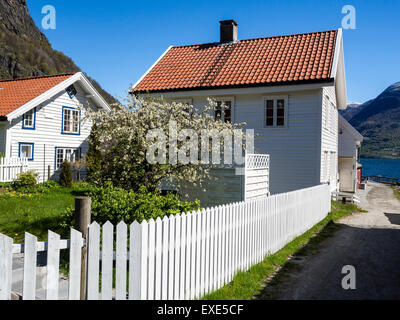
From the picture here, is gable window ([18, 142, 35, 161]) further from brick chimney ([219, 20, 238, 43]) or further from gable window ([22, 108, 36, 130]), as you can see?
brick chimney ([219, 20, 238, 43])

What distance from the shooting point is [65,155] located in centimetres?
2411

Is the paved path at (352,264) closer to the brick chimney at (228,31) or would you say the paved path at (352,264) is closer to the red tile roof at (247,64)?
the red tile roof at (247,64)

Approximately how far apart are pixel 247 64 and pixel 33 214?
12.0 meters

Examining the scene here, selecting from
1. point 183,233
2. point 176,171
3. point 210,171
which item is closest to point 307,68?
point 210,171

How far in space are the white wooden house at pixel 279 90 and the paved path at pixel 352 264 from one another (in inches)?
174

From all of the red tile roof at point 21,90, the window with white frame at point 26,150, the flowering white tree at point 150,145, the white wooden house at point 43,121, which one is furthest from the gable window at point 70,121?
the flowering white tree at point 150,145

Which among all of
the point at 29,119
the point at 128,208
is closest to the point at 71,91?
the point at 29,119

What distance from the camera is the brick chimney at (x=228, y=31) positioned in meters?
20.1

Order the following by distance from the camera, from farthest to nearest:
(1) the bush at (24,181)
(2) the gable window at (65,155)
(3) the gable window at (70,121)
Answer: (3) the gable window at (70,121), (2) the gable window at (65,155), (1) the bush at (24,181)

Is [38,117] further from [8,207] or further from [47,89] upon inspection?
[8,207]

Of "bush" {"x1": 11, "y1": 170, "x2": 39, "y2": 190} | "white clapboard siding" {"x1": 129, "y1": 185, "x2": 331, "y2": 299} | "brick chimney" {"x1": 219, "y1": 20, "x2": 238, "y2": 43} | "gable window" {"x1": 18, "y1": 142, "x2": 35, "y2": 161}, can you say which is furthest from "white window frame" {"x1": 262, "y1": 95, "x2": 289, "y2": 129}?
"gable window" {"x1": 18, "y1": 142, "x2": 35, "y2": 161}

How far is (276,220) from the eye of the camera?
8.67 metres

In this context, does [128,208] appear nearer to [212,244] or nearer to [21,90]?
[212,244]

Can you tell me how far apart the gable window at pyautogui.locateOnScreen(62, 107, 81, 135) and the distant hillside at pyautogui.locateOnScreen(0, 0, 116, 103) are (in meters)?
27.1
